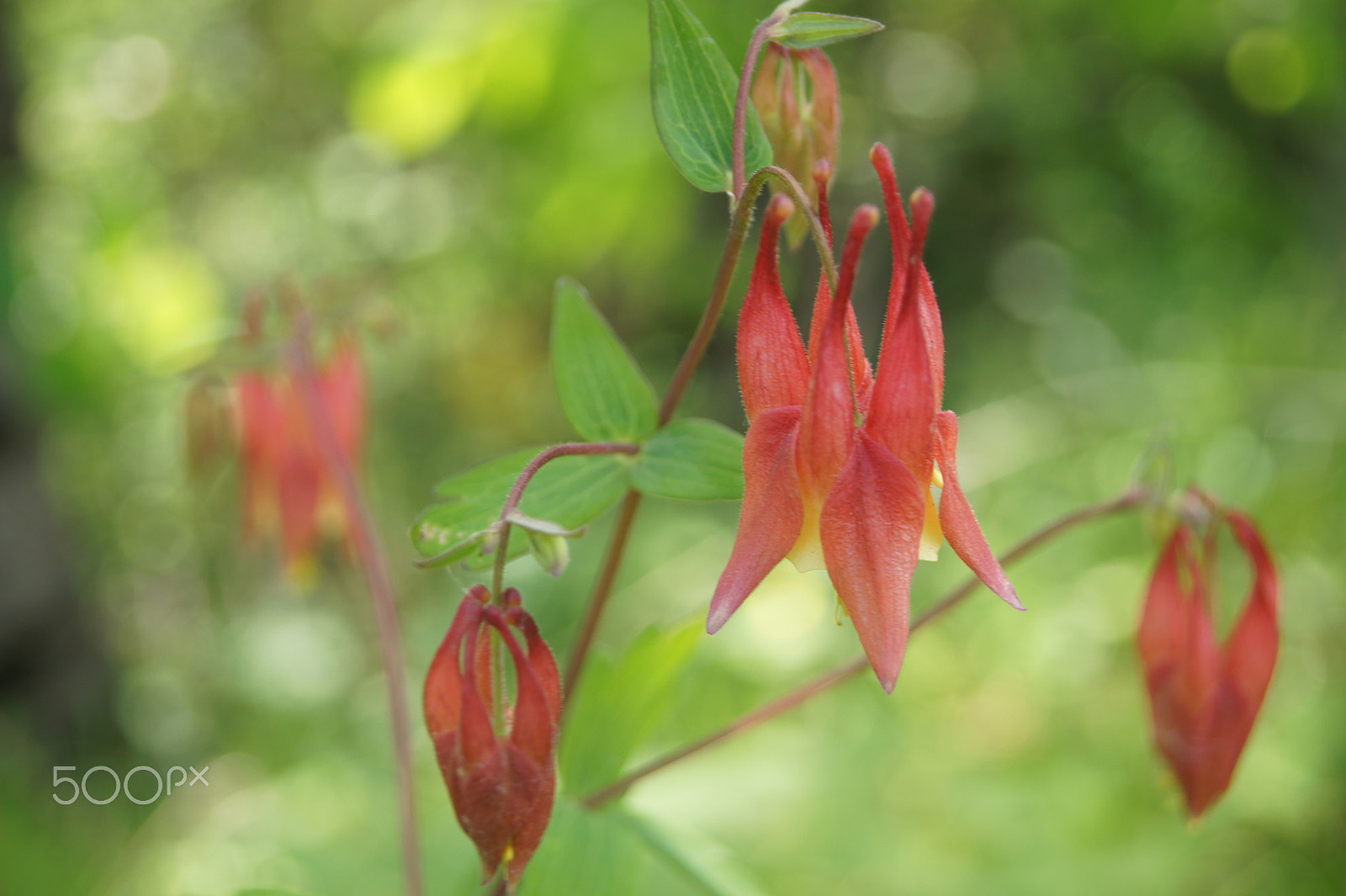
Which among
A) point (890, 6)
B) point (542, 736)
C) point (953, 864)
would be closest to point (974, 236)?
point (890, 6)

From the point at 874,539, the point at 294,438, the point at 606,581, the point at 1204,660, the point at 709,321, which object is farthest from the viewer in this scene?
the point at 294,438

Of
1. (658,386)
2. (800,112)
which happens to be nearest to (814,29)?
(800,112)

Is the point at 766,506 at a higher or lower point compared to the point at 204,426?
higher

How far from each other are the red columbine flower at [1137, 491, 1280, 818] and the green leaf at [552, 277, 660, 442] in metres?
0.55

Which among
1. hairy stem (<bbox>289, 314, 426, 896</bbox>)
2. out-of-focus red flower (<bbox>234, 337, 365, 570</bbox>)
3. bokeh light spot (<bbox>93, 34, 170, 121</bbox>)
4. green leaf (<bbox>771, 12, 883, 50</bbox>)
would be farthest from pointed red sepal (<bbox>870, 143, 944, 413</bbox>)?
bokeh light spot (<bbox>93, 34, 170, 121</bbox>)

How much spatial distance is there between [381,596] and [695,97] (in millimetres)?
632

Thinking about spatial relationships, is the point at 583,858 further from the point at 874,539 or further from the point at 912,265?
the point at 912,265

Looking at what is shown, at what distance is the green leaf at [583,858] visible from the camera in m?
0.95

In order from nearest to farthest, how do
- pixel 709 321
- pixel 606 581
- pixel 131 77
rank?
pixel 709 321, pixel 606 581, pixel 131 77

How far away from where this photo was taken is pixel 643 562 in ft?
10.4

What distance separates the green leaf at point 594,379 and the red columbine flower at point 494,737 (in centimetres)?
25

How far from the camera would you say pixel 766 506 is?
2.26 feet

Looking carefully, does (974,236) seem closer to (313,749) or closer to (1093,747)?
(1093,747)

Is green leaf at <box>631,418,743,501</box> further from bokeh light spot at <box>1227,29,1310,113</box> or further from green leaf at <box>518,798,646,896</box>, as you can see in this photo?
bokeh light spot at <box>1227,29,1310,113</box>
